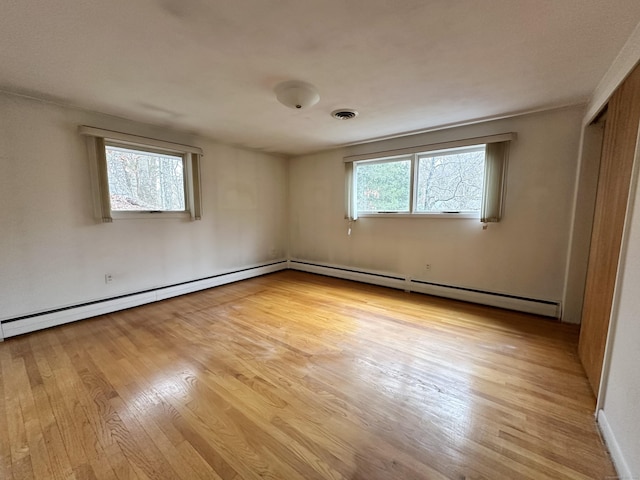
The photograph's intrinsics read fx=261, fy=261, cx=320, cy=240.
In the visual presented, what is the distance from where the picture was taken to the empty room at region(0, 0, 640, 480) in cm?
139

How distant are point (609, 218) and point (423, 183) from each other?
2.21 m

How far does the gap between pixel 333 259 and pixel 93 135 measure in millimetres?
3774

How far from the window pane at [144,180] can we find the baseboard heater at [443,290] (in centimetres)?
271

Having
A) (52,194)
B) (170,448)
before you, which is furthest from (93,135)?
(170,448)

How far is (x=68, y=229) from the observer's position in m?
2.85

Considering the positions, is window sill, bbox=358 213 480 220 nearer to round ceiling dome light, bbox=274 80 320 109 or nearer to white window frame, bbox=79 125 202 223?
round ceiling dome light, bbox=274 80 320 109

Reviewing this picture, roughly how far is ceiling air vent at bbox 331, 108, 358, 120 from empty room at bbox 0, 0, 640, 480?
0.17 feet

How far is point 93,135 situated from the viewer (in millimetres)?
2873

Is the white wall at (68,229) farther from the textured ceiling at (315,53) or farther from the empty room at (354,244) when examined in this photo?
the textured ceiling at (315,53)

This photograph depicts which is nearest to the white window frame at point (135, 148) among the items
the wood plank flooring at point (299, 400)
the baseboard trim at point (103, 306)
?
the baseboard trim at point (103, 306)

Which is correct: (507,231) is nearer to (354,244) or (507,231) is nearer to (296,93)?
(354,244)

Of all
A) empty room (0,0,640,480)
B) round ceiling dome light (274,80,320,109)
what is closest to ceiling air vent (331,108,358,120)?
empty room (0,0,640,480)

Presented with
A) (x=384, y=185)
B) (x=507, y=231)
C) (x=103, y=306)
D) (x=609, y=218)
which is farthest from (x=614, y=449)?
(x=103, y=306)

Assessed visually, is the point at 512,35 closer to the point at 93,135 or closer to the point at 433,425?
the point at 433,425
